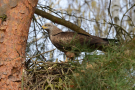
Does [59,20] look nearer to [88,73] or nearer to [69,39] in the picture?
[69,39]

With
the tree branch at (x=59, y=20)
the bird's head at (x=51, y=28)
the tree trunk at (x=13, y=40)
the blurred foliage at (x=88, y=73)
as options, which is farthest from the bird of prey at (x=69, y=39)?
the tree trunk at (x=13, y=40)

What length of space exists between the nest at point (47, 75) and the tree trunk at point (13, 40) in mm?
169

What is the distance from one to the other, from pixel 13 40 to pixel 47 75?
0.74m

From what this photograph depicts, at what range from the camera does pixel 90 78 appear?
2340mm

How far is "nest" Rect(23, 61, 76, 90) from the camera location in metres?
2.61

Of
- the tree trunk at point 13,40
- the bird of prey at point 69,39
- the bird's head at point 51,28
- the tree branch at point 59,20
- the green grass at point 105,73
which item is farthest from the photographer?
the bird's head at point 51,28

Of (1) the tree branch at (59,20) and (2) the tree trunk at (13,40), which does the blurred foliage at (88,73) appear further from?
(1) the tree branch at (59,20)

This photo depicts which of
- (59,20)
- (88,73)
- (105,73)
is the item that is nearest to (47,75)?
(88,73)

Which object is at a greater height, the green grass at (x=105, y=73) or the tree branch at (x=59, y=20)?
the tree branch at (x=59, y=20)

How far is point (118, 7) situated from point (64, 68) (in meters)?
3.39

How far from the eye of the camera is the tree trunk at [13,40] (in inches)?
98.8

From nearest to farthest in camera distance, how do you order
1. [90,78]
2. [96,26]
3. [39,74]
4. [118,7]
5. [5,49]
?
[90,78], [5,49], [39,74], [96,26], [118,7]

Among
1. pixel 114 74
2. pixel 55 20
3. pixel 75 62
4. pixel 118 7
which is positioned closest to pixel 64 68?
pixel 75 62

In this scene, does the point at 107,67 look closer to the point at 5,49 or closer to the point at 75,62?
the point at 75,62
